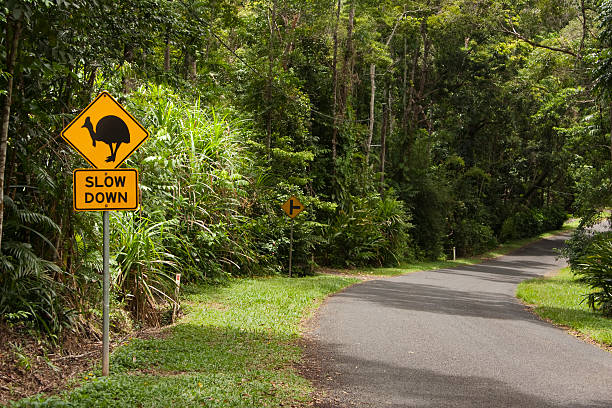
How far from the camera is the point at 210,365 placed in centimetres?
835

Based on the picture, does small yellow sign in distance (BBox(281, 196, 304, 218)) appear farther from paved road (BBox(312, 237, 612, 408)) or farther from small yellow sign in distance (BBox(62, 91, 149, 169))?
small yellow sign in distance (BBox(62, 91, 149, 169))

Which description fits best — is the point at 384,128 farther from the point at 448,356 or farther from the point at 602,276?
the point at 448,356

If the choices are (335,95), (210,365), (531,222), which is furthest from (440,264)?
(531,222)

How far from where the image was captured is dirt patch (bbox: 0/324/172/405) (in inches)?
279

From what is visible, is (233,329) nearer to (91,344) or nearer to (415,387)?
(91,344)

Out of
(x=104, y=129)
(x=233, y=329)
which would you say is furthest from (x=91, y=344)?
(x=104, y=129)

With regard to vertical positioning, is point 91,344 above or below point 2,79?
below

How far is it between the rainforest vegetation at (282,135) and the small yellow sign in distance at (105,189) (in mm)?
918

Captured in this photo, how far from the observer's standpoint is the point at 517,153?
47.9 metres

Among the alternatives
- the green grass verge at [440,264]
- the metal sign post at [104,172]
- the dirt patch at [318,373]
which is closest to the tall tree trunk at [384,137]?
the green grass verge at [440,264]

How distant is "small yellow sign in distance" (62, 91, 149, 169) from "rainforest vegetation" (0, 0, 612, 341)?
0.82m

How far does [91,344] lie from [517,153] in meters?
44.0


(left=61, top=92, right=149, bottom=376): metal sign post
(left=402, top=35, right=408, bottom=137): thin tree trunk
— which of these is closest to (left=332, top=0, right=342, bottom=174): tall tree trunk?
(left=402, top=35, right=408, bottom=137): thin tree trunk

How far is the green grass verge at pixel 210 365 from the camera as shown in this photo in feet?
21.7
